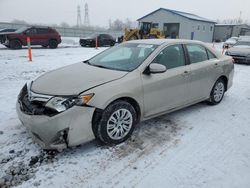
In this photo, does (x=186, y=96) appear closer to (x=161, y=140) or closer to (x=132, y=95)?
(x=161, y=140)

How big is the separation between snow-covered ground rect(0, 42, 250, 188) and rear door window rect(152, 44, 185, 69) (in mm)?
1114

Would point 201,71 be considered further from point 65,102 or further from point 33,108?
point 33,108

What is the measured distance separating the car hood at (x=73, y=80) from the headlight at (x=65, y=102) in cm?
8

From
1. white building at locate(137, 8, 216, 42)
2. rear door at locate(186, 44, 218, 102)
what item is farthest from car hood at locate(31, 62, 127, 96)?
white building at locate(137, 8, 216, 42)

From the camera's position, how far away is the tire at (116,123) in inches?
127

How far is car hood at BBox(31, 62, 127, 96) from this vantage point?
315cm

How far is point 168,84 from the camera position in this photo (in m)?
3.97

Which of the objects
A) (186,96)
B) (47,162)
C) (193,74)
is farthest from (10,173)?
(193,74)

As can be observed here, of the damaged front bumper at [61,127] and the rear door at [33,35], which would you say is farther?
the rear door at [33,35]

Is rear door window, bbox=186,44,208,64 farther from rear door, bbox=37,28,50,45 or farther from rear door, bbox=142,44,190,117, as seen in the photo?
rear door, bbox=37,28,50,45

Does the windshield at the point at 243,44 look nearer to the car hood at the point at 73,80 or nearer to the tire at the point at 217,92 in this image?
the tire at the point at 217,92

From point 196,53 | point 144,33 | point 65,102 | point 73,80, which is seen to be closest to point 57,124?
point 65,102

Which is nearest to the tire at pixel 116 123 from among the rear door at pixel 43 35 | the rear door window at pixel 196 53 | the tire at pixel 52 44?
the rear door window at pixel 196 53

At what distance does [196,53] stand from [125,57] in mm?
1584
